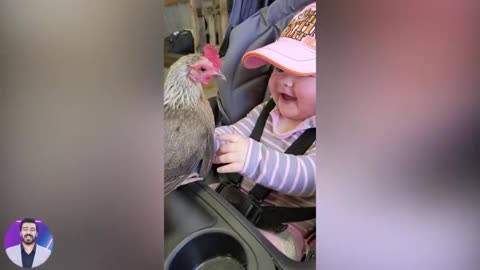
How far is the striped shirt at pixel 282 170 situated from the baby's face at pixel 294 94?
0.02 meters

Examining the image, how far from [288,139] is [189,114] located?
227mm

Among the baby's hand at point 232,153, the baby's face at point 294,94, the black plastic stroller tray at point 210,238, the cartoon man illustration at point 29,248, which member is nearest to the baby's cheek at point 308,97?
the baby's face at point 294,94

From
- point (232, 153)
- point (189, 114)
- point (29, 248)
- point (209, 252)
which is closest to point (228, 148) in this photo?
point (232, 153)

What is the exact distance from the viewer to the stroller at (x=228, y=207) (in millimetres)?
1077

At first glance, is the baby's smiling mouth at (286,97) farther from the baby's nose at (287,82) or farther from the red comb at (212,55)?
the red comb at (212,55)

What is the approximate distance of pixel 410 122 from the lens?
1.06 m

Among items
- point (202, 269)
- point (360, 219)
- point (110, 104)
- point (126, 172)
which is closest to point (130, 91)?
point (110, 104)

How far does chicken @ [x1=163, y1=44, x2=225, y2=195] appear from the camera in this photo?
1102 millimetres

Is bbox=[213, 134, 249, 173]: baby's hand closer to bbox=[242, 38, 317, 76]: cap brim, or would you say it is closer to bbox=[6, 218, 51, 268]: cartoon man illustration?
bbox=[242, 38, 317, 76]: cap brim

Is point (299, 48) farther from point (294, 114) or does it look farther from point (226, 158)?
point (226, 158)

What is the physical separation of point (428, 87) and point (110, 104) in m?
0.71

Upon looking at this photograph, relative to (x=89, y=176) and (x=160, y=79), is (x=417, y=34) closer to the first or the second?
(x=160, y=79)

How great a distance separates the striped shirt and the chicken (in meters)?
0.10

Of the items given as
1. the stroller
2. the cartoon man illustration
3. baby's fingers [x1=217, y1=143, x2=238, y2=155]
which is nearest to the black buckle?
the stroller
